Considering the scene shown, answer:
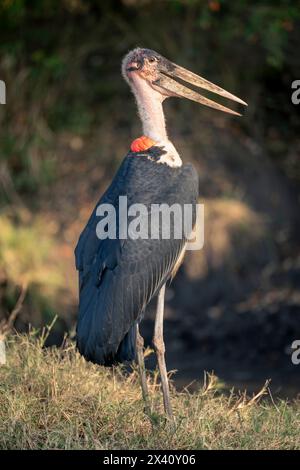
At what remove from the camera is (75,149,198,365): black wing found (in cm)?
482

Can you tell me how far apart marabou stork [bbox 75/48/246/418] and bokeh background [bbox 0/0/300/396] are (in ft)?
12.6

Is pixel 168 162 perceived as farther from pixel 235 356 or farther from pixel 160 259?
pixel 235 356

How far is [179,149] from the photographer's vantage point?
1039cm

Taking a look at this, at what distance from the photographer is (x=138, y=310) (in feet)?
16.4

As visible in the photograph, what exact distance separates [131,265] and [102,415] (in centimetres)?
74

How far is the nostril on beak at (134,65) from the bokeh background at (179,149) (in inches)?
141

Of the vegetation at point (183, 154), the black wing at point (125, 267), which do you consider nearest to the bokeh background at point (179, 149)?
the vegetation at point (183, 154)

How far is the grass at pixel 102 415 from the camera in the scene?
14.8 ft

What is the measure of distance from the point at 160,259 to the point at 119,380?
3.14ft

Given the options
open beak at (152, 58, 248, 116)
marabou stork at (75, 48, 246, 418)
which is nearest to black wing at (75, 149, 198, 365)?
marabou stork at (75, 48, 246, 418)

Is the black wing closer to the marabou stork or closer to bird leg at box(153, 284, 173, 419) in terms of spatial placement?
the marabou stork

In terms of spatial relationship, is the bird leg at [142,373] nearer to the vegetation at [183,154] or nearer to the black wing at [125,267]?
the black wing at [125,267]

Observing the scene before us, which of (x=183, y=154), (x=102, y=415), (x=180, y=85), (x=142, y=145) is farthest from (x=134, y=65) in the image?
(x=183, y=154)
